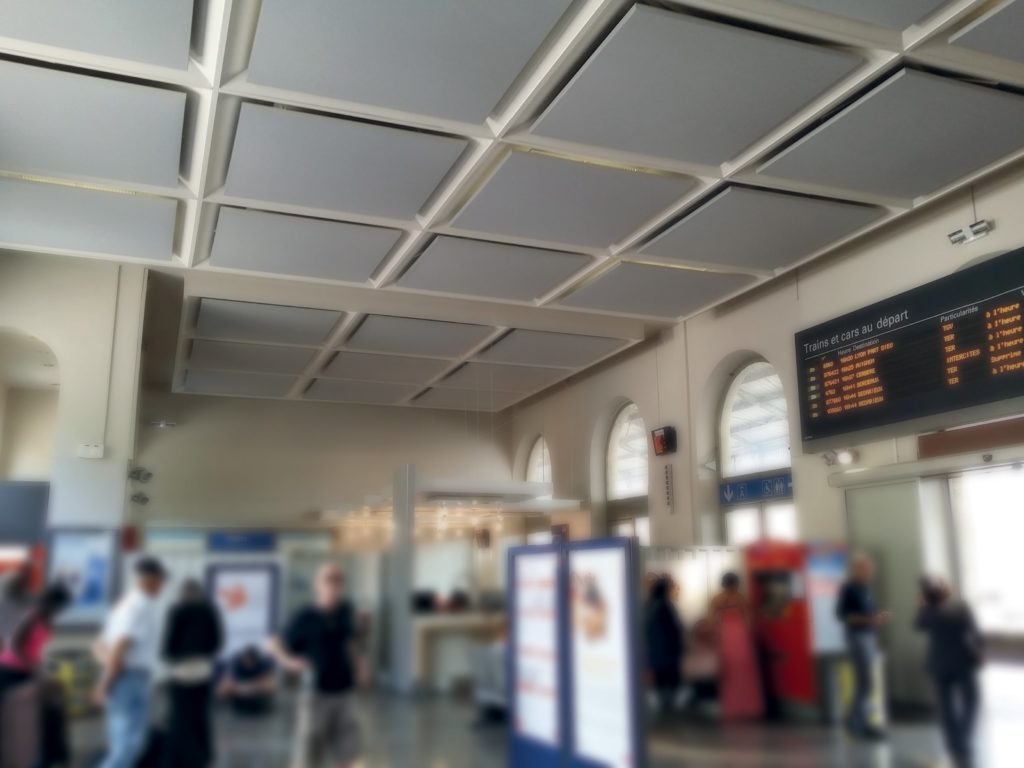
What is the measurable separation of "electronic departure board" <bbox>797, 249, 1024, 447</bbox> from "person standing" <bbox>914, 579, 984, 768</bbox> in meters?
1.26

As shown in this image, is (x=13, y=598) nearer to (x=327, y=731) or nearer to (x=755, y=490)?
(x=327, y=731)

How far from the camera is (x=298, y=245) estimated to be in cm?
345

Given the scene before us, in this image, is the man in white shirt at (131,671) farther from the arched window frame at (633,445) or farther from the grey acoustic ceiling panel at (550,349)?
the arched window frame at (633,445)

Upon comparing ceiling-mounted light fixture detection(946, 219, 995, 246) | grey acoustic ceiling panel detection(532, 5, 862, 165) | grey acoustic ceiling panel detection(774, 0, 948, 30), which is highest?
grey acoustic ceiling panel detection(774, 0, 948, 30)

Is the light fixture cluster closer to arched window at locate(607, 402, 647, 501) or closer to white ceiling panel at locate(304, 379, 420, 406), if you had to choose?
arched window at locate(607, 402, 647, 501)

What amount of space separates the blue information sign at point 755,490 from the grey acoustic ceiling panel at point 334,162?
54.3 inches

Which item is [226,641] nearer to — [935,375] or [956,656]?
[956,656]

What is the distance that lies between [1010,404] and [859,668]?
1.37m

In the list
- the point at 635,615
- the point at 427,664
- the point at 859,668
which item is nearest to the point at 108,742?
the point at 427,664

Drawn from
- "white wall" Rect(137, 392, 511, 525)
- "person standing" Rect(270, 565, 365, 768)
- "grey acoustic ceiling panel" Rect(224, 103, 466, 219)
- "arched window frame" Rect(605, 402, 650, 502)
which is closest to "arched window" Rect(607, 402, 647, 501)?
"arched window frame" Rect(605, 402, 650, 502)

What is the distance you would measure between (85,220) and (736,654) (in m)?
2.81

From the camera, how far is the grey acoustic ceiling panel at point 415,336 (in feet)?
13.8

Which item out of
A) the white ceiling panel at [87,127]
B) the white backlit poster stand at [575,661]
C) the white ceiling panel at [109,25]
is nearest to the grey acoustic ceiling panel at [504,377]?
the white ceiling panel at [87,127]

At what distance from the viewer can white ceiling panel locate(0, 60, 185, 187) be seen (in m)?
2.30
